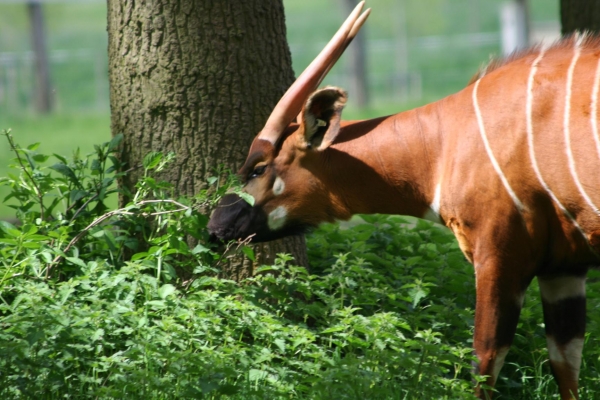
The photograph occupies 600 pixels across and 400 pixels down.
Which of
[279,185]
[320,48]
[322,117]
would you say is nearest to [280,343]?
[279,185]

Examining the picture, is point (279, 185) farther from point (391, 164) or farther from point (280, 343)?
point (280, 343)

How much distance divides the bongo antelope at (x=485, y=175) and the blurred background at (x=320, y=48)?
13.7 metres

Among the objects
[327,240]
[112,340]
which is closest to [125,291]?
[112,340]

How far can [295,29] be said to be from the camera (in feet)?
114

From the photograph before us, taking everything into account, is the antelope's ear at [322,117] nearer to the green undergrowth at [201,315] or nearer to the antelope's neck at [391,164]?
the antelope's neck at [391,164]

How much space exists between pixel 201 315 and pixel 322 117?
3.98 feet

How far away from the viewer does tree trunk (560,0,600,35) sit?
21.9 feet

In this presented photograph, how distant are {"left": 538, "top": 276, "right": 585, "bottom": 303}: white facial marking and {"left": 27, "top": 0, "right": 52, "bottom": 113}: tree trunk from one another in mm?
21944

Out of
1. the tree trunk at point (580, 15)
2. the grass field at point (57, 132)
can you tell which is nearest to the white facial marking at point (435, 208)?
the tree trunk at point (580, 15)

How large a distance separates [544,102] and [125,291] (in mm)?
2199

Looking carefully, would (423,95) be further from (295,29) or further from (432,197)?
(432,197)

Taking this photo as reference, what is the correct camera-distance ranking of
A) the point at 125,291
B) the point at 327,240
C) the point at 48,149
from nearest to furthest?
the point at 125,291, the point at 327,240, the point at 48,149

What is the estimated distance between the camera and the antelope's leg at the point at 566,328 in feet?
15.1

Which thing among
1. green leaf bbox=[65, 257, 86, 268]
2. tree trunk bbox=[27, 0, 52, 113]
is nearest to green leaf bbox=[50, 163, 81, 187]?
green leaf bbox=[65, 257, 86, 268]
